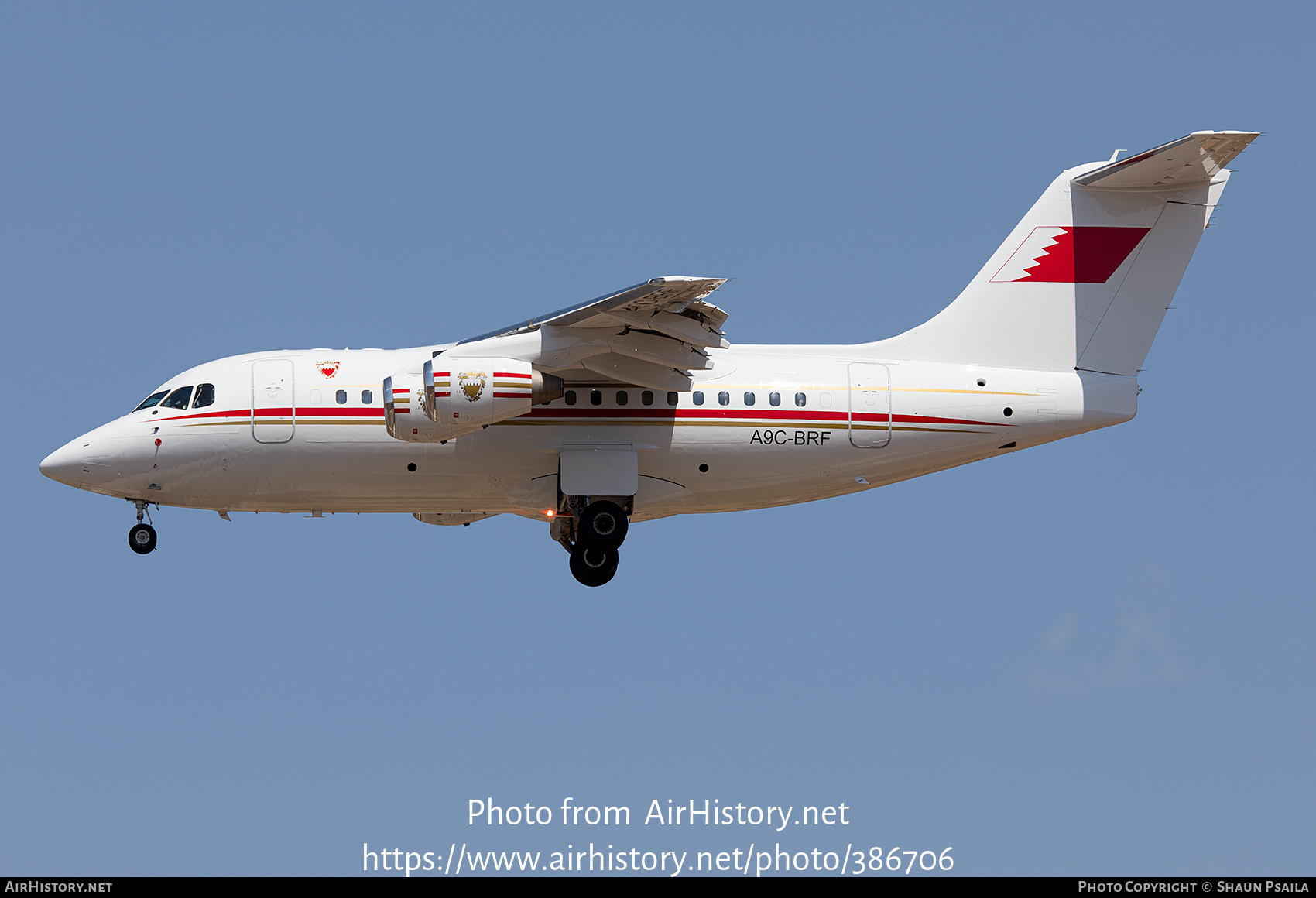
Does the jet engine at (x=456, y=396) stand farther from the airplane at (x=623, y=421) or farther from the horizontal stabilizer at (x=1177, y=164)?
the horizontal stabilizer at (x=1177, y=164)

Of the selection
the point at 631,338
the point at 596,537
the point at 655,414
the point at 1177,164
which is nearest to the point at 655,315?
the point at 631,338

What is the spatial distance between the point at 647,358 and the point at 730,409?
126 cm

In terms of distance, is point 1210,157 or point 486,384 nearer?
point 486,384

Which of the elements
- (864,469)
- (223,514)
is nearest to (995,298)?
(864,469)

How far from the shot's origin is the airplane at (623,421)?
59.6ft

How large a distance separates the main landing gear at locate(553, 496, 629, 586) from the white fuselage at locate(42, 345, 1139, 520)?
1.18 feet

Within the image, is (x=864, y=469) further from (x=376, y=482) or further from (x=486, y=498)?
(x=376, y=482)

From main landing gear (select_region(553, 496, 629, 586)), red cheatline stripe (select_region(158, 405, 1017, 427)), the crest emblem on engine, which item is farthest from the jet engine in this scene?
main landing gear (select_region(553, 496, 629, 586))

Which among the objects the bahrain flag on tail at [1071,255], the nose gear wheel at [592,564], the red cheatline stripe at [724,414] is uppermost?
the bahrain flag on tail at [1071,255]

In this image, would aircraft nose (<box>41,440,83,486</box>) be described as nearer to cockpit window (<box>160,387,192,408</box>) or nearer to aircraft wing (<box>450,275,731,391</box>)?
cockpit window (<box>160,387,192,408</box>)

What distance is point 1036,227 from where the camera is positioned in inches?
782

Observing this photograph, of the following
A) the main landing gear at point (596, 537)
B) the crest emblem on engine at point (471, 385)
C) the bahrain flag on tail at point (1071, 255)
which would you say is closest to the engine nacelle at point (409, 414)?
the crest emblem on engine at point (471, 385)

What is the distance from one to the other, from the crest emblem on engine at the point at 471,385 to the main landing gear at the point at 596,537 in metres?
1.93

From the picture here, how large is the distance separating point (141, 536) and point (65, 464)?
111 cm
